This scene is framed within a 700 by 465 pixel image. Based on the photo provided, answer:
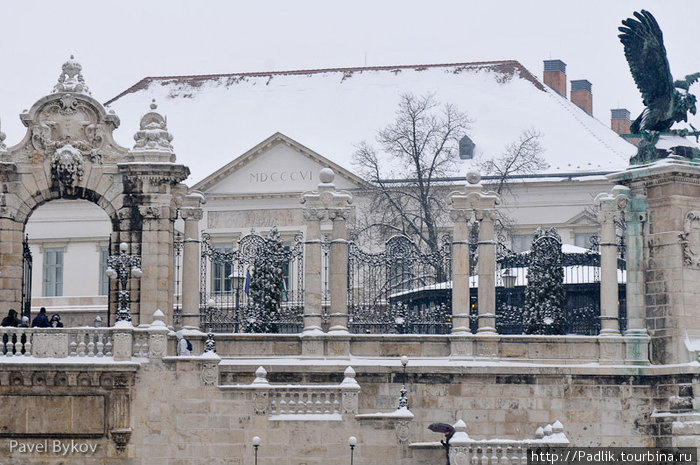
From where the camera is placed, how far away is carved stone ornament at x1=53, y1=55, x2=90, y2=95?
38.5 m

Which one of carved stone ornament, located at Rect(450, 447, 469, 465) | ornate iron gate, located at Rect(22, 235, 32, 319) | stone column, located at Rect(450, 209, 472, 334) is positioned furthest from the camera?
ornate iron gate, located at Rect(22, 235, 32, 319)

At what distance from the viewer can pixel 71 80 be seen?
127 ft

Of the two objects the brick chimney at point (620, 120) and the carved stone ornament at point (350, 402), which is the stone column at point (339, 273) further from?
the brick chimney at point (620, 120)

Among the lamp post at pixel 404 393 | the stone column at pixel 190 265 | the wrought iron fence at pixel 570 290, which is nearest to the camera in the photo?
the lamp post at pixel 404 393

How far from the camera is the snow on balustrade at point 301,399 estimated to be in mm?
35656

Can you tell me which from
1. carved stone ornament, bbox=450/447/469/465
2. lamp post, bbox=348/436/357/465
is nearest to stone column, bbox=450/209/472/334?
lamp post, bbox=348/436/357/465

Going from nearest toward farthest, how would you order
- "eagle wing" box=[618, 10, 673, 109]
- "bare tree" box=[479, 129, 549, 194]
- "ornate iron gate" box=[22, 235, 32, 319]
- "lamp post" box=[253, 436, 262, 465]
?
1. "lamp post" box=[253, 436, 262, 465]
2. "eagle wing" box=[618, 10, 673, 109]
3. "ornate iron gate" box=[22, 235, 32, 319]
4. "bare tree" box=[479, 129, 549, 194]

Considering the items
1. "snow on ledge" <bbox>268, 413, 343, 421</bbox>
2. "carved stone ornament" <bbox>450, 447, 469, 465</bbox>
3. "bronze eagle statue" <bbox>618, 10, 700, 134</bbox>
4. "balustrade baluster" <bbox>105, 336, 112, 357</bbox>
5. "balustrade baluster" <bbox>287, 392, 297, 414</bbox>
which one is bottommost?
"carved stone ornament" <bbox>450, 447, 469, 465</bbox>

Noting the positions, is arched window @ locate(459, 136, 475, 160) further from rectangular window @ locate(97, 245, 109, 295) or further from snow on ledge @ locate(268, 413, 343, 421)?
snow on ledge @ locate(268, 413, 343, 421)

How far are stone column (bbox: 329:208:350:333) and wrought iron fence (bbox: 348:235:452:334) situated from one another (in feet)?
A: 2.56

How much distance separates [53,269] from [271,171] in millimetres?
9573

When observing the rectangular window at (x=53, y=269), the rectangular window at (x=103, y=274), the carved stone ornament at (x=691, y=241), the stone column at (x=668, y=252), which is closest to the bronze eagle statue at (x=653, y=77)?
the stone column at (x=668, y=252)

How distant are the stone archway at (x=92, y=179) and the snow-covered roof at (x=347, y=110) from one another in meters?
25.9

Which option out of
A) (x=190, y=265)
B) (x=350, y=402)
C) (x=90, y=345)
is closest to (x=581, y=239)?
(x=190, y=265)
